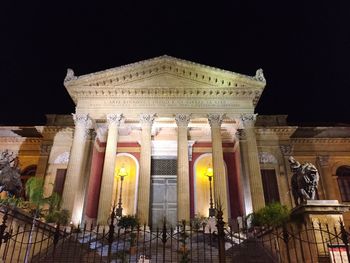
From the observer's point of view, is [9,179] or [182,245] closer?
[182,245]

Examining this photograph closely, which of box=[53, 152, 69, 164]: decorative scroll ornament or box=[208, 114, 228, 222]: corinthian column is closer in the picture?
box=[208, 114, 228, 222]: corinthian column

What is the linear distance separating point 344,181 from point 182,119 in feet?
47.0

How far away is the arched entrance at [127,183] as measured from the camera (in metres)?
22.5

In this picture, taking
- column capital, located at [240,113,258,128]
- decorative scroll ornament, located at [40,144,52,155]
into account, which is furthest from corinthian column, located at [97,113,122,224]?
column capital, located at [240,113,258,128]

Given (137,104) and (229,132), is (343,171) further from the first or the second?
(137,104)

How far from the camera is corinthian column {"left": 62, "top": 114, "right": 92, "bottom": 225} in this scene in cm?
1820

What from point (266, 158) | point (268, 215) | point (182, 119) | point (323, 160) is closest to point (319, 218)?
point (268, 215)

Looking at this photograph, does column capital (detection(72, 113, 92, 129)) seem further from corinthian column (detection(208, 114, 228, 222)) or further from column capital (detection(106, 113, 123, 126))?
corinthian column (detection(208, 114, 228, 222))

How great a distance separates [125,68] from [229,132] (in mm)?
9034

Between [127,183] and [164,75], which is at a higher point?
[164,75]

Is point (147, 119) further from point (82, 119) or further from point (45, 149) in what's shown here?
point (45, 149)

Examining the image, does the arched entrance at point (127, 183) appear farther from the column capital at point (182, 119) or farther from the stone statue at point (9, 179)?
the stone statue at point (9, 179)

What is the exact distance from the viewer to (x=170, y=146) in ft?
80.3

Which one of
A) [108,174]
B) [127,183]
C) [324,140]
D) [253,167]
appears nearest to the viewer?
[108,174]
